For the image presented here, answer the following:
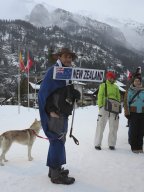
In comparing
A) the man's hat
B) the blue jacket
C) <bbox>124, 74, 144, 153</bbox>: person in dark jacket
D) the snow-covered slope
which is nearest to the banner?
the blue jacket

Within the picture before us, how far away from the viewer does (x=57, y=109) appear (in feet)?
19.0

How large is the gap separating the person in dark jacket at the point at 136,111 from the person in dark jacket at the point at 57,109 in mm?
3353

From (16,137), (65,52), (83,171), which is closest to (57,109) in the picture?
(65,52)

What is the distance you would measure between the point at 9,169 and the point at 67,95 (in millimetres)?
2100

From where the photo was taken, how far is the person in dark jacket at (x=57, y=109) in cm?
578

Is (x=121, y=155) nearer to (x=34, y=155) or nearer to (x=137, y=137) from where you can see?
(x=137, y=137)

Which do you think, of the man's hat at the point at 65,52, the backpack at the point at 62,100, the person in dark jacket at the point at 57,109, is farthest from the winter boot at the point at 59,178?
the man's hat at the point at 65,52

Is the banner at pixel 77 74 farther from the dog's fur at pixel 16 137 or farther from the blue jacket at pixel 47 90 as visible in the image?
the dog's fur at pixel 16 137

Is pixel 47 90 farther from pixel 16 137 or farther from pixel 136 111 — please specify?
pixel 136 111

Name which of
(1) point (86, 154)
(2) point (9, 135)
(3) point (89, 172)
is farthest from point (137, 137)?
(2) point (9, 135)

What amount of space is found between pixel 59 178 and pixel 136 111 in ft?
11.9

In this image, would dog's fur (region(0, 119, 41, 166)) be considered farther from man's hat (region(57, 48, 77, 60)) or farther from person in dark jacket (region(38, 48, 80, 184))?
man's hat (region(57, 48, 77, 60))

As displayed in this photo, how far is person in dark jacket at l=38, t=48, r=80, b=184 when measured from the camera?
5777 mm

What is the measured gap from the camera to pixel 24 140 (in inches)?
293
